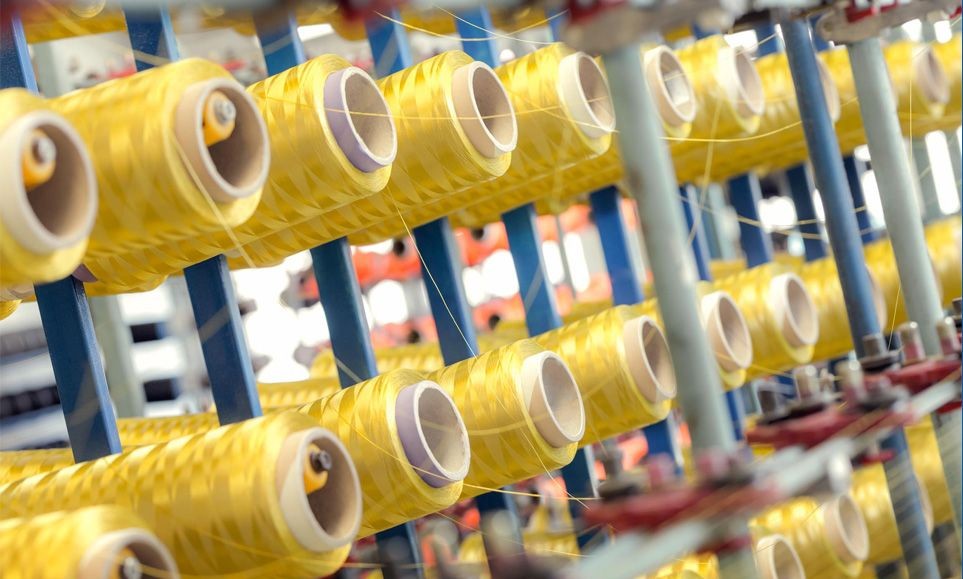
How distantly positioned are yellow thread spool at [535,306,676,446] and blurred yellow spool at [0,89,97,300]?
3.19 ft

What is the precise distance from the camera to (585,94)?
6.43ft

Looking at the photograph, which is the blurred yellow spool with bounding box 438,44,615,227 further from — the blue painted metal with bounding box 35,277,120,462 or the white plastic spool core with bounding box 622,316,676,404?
the blue painted metal with bounding box 35,277,120,462

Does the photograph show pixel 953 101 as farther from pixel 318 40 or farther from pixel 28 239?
pixel 318 40

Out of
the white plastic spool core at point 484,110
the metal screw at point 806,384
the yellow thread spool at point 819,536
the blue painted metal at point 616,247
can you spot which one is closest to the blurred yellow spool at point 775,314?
the blue painted metal at point 616,247

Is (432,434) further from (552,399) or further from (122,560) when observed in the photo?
(122,560)

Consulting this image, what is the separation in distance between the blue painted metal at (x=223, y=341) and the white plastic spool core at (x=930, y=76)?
1787 millimetres

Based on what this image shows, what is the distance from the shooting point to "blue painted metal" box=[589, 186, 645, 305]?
2.56m

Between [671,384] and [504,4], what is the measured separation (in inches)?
37.2

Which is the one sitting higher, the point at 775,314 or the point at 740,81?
the point at 740,81

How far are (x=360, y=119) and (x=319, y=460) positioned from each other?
457mm

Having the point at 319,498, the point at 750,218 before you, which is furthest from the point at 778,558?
the point at 750,218

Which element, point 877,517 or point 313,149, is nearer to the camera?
point 313,149

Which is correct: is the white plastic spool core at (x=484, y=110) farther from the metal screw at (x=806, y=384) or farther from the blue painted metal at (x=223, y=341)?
the metal screw at (x=806, y=384)

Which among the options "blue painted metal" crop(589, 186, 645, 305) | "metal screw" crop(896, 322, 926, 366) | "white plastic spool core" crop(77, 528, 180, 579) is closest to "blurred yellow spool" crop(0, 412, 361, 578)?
"white plastic spool core" crop(77, 528, 180, 579)
